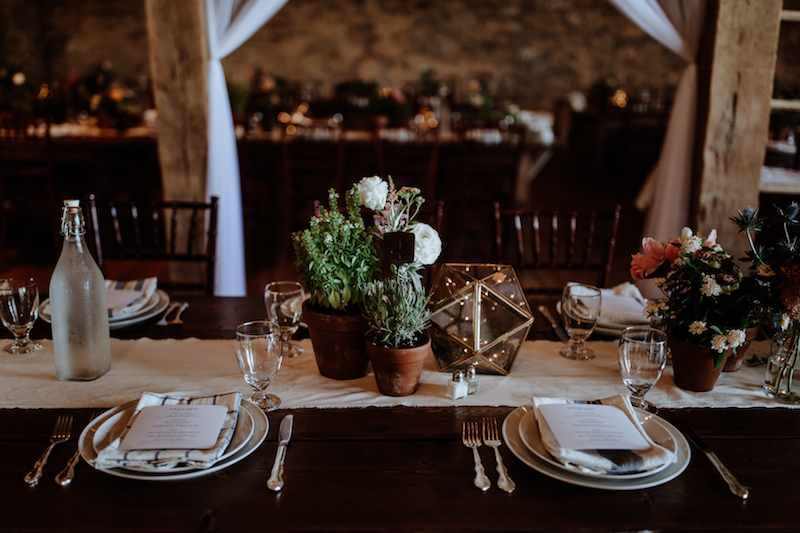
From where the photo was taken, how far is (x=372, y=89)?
19.7ft

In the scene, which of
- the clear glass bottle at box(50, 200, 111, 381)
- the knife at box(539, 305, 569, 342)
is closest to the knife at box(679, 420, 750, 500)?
the knife at box(539, 305, 569, 342)

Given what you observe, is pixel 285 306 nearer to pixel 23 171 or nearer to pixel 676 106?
pixel 676 106

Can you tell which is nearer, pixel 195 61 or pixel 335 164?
pixel 195 61

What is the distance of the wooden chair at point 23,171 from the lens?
366 centimetres

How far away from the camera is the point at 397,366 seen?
→ 107 cm

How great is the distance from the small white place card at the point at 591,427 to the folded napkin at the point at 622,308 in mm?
448

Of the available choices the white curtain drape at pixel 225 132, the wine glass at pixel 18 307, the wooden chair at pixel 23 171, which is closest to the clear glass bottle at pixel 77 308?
the wine glass at pixel 18 307

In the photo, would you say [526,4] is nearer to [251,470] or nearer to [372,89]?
[372,89]

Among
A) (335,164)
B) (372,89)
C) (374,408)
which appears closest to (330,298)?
(374,408)

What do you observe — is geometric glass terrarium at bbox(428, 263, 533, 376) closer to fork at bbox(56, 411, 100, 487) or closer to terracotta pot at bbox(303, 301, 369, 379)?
terracotta pot at bbox(303, 301, 369, 379)

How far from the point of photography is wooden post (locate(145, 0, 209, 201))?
265cm

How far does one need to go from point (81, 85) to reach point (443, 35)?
4.61m

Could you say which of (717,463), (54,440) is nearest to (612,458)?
(717,463)

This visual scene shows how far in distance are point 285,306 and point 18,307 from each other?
0.51 metres
